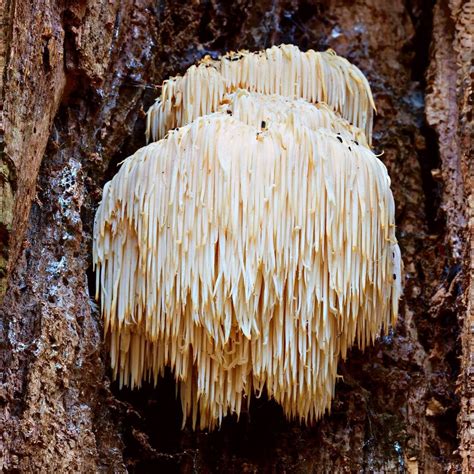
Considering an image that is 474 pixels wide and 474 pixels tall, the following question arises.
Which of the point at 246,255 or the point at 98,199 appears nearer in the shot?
the point at 246,255

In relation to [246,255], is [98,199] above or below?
above

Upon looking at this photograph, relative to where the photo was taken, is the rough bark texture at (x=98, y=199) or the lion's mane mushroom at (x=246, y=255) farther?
the lion's mane mushroom at (x=246, y=255)

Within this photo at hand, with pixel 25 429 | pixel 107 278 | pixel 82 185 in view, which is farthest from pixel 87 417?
pixel 82 185

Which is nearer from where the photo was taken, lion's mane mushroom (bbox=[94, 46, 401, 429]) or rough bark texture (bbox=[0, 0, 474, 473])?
rough bark texture (bbox=[0, 0, 474, 473])
